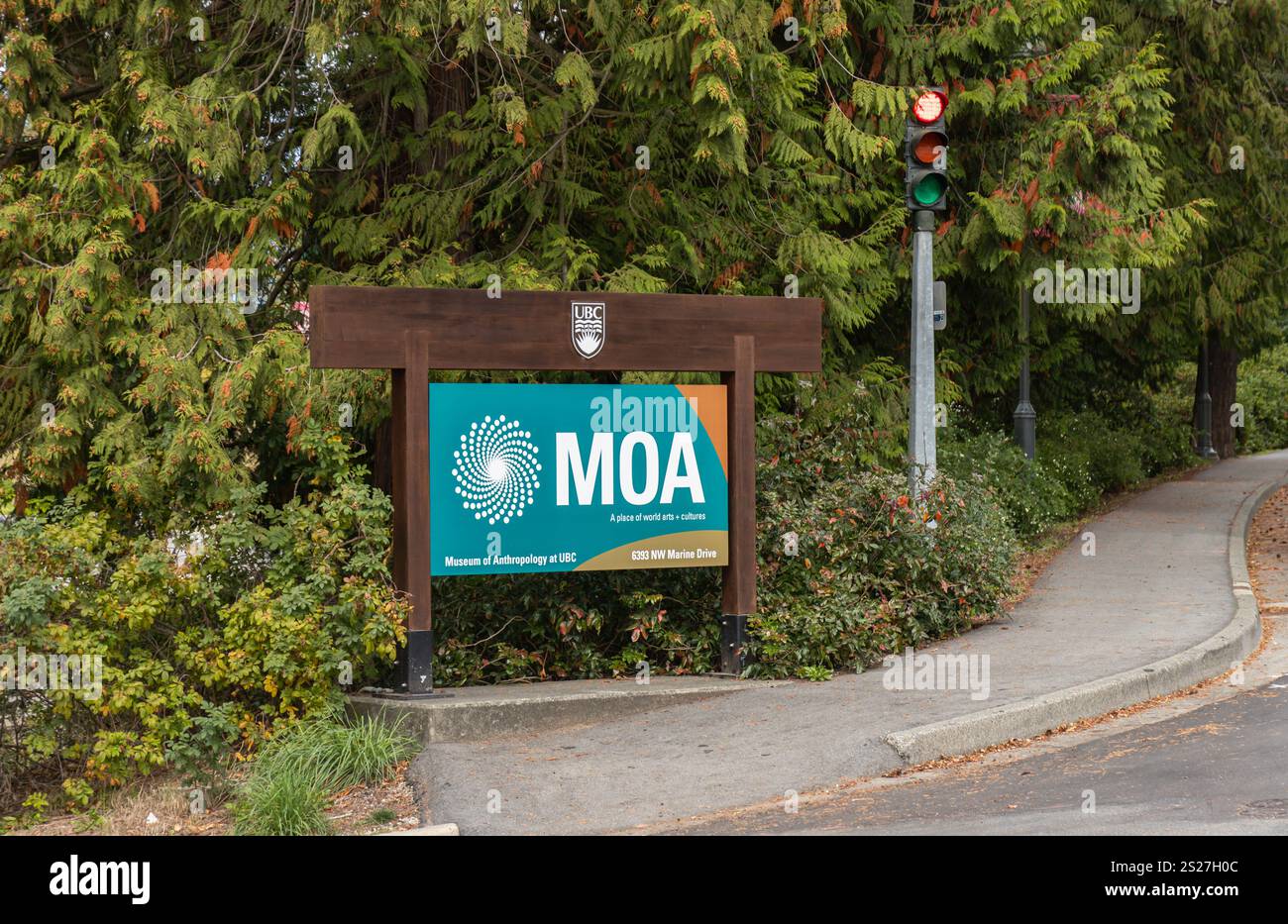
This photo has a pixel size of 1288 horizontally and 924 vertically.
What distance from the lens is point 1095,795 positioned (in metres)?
7.11

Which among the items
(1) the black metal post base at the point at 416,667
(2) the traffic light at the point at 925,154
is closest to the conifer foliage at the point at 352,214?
(1) the black metal post base at the point at 416,667

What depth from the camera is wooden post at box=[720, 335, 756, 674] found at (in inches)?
393

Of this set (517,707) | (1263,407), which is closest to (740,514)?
(517,707)

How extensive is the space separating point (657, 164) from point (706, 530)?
454cm

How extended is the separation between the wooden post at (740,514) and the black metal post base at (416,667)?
219 cm

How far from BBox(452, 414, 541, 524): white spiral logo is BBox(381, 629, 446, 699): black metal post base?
35.1 inches

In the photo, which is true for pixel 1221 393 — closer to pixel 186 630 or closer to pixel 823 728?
pixel 823 728

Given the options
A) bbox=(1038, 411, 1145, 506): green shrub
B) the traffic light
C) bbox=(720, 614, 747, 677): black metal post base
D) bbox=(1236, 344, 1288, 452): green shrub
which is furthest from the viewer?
bbox=(1236, 344, 1288, 452): green shrub

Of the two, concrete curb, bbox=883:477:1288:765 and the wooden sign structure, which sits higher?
the wooden sign structure

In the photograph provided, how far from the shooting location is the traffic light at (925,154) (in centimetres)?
1124

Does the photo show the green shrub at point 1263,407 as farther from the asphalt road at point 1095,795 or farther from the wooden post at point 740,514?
the asphalt road at point 1095,795

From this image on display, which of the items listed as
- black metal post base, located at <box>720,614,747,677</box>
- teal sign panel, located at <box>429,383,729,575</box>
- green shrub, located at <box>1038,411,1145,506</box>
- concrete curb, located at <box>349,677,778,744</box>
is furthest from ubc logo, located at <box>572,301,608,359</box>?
green shrub, located at <box>1038,411,1145,506</box>

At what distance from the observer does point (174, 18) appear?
1123 centimetres

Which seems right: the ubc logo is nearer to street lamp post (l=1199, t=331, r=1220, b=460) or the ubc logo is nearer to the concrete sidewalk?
the concrete sidewalk
